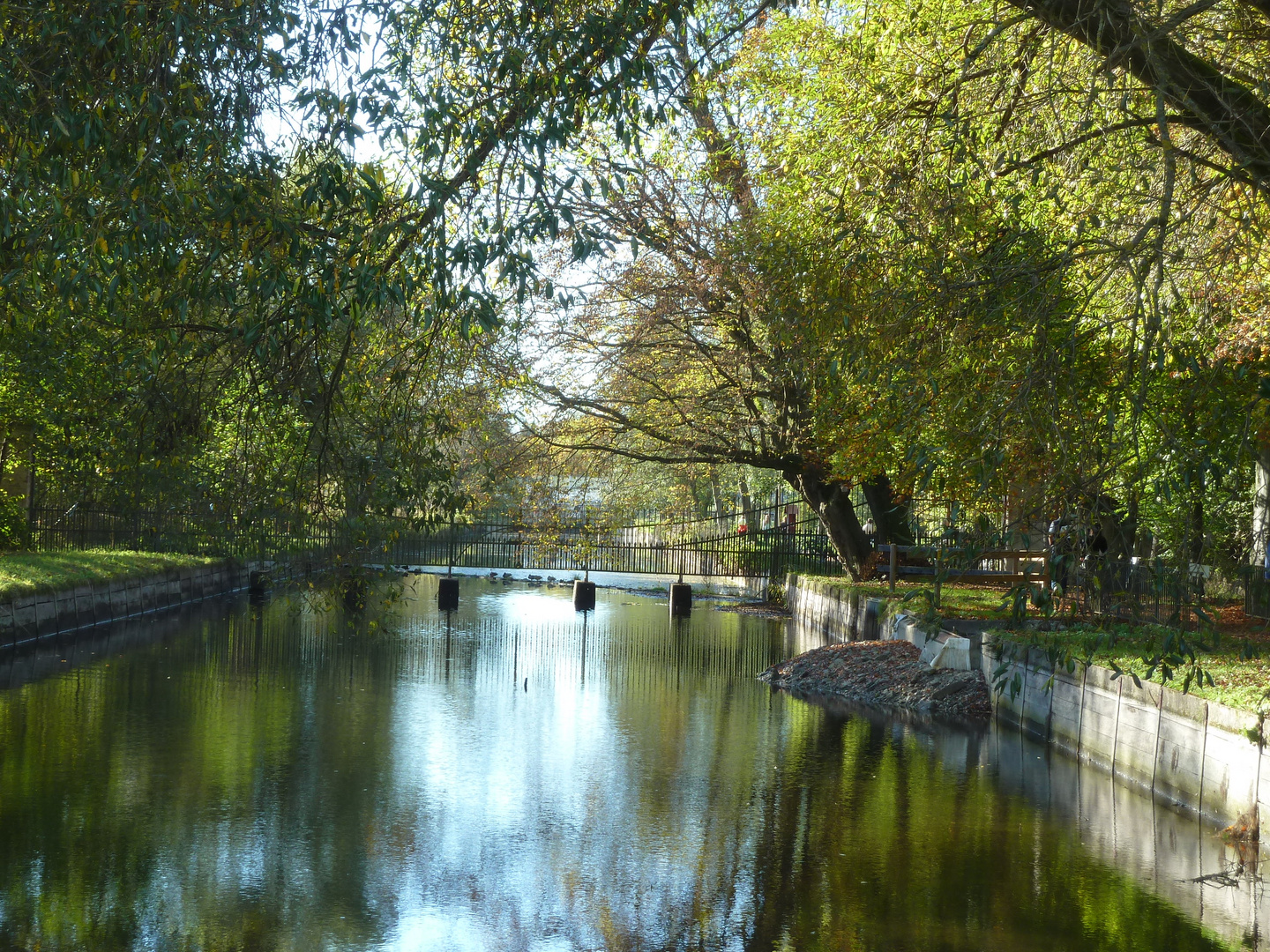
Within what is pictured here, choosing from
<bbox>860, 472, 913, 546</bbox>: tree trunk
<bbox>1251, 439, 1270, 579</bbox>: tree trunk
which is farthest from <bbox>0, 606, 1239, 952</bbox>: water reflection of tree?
<bbox>860, 472, 913, 546</bbox>: tree trunk

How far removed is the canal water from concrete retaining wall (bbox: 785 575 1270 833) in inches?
11.6

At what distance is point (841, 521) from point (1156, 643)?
1284 centimetres

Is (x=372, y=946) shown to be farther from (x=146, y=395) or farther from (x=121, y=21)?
(x=121, y=21)

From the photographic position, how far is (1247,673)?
1094 cm

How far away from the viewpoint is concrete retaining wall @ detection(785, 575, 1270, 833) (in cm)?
912

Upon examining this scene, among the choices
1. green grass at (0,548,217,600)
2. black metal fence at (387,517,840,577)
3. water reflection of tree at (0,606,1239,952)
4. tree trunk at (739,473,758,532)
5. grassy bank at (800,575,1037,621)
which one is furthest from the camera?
tree trunk at (739,473,758,532)

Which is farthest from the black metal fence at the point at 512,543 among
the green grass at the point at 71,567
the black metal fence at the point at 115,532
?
the green grass at the point at 71,567

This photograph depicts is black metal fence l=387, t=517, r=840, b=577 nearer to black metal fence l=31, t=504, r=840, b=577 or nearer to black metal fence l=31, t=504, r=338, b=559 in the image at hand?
black metal fence l=31, t=504, r=840, b=577

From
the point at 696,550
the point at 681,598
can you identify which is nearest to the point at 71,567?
the point at 681,598

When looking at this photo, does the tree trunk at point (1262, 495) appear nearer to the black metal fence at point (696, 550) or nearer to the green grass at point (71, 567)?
the black metal fence at point (696, 550)

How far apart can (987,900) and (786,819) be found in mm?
2145

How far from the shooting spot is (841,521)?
2633 centimetres

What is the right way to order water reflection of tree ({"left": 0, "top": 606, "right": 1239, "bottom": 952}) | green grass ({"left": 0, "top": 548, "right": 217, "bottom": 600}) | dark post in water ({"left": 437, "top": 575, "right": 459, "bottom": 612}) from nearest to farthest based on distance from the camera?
water reflection of tree ({"left": 0, "top": 606, "right": 1239, "bottom": 952}) → green grass ({"left": 0, "top": 548, "right": 217, "bottom": 600}) → dark post in water ({"left": 437, "top": 575, "right": 459, "bottom": 612})

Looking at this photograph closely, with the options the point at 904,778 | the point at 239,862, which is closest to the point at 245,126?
the point at 239,862
